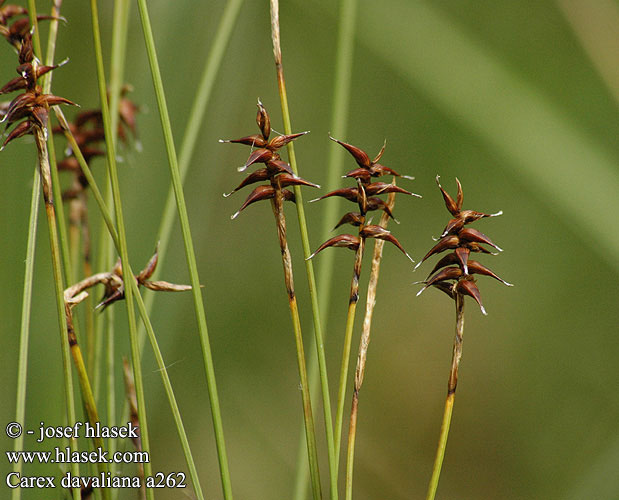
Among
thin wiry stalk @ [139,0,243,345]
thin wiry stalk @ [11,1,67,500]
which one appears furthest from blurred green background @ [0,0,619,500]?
thin wiry stalk @ [11,1,67,500]

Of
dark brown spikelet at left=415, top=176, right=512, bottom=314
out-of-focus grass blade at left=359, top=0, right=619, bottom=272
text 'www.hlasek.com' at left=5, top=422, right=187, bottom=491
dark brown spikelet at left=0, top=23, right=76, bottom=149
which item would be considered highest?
out-of-focus grass blade at left=359, top=0, right=619, bottom=272

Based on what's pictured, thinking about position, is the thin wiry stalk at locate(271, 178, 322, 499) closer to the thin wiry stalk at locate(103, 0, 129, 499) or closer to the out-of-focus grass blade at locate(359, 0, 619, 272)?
the thin wiry stalk at locate(103, 0, 129, 499)

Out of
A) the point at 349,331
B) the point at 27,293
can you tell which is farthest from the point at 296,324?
the point at 27,293

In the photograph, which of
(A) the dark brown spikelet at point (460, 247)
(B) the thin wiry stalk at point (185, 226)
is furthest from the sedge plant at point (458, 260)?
(B) the thin wiry stalk at point (185, 226)

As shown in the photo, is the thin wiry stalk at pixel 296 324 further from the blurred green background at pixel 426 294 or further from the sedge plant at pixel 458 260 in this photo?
the blurred green background at pixel 426 294

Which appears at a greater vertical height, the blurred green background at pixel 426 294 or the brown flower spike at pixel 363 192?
the blurred green background at pixel 426 294

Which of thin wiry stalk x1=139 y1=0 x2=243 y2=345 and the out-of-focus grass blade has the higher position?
the out-of-focus grass blade

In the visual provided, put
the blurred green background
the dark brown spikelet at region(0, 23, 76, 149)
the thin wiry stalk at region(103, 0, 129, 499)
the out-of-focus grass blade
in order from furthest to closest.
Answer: the blurred green background → the out-of-focus grass blade → the thin wiry stalk at region(103, 0, 129, 499) → the dark brown spikelet at region(0, 23, 76, 149)

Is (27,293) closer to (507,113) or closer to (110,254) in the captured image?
(110,254)

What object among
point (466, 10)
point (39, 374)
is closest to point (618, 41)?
point (466, 10)
